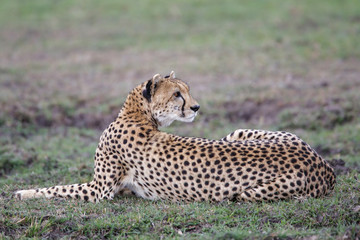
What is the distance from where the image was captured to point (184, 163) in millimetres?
4848

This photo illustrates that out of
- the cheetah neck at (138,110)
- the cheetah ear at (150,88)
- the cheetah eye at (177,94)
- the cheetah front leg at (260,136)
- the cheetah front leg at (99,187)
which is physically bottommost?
the cheetah front leg at (99,187)

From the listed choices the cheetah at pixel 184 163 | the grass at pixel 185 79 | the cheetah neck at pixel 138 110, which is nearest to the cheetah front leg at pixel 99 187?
the cheetah at pixel 184 163

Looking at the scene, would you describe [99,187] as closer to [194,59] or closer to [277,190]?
[277,190]

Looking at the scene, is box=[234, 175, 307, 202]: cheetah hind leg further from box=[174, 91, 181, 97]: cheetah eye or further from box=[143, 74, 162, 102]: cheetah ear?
box=[143, 74, 162, 102]: cheetah ear

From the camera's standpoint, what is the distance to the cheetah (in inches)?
183

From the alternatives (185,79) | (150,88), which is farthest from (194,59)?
(150,88)

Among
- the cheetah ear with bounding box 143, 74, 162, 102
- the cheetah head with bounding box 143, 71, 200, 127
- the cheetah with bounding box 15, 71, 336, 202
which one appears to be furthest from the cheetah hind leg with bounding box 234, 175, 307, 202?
the cheetah ear with bounding box 143, 74, 162, 102

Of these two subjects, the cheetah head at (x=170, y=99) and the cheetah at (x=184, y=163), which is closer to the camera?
the cheetah at (x=184, y=163)

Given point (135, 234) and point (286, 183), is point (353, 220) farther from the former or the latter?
point (135, 234)

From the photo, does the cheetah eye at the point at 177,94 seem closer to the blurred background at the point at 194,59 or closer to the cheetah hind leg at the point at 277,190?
the cheetah hind leg at the point at 277,190

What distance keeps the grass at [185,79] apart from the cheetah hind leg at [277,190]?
81 millimetres

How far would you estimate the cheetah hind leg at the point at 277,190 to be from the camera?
182 inches

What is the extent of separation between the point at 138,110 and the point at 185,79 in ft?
19.8

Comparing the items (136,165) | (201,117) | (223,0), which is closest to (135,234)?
(136,165)
